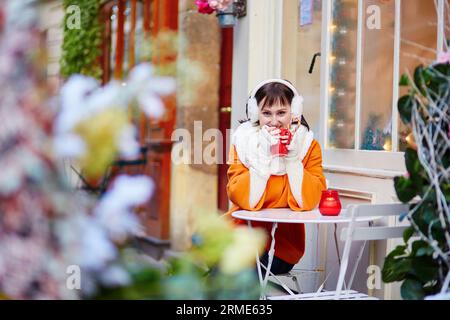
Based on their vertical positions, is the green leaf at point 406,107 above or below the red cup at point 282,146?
above

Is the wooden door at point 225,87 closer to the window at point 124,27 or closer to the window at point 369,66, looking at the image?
the window at point 369,66

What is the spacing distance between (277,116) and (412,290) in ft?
3.70

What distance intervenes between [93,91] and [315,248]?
2956 millimetres

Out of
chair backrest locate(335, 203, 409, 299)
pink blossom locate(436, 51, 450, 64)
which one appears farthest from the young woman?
pink blossom locate(436, 51, 450, 64)

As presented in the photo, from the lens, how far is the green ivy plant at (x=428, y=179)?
7.57 feet

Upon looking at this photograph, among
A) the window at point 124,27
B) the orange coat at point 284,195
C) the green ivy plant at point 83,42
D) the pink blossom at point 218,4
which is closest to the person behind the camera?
the green ivy plant at point 83,42

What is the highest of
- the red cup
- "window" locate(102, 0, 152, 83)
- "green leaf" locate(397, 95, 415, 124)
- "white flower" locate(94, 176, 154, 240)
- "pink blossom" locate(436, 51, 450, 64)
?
"window" locate(102, 0, 152, 83)

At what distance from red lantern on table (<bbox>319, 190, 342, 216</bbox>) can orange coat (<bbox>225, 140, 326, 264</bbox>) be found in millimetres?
143

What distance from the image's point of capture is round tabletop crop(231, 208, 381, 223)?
293cm

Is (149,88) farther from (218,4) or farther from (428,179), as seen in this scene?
(218,4)

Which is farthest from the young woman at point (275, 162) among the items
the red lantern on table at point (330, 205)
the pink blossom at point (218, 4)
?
the pink blossom at point (218, 4)

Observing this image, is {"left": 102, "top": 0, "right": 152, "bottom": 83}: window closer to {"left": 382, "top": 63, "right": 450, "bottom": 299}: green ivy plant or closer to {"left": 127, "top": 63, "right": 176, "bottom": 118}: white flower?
{"left": 127, "top": 63, "right": 176, "bottom": 118}: white flower

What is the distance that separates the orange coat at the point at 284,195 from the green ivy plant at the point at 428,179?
33.8 inches

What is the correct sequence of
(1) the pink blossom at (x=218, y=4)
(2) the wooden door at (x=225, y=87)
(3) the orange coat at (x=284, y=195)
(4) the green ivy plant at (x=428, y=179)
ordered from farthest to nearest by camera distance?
(2) the wooden door at (x=225, y=87) → (1) the pink blossom at (x=218, y=4) → (3) the orange coat at (x=284, y=195) → (4) the green ivy plant at (x=428, y=179)
